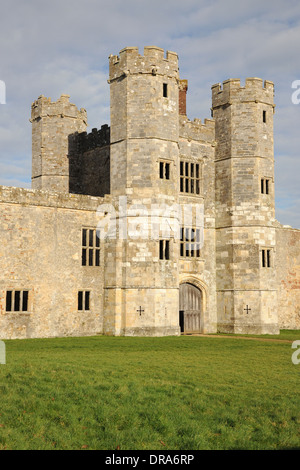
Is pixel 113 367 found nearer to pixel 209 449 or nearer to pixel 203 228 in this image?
pixel 209 449

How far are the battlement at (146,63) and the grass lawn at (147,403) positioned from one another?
15.1 meters

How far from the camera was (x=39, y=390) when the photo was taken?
11.0m

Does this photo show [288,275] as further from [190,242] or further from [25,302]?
[25,302]

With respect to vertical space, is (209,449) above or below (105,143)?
below

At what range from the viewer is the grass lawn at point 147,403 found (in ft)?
27.6

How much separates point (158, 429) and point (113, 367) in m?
4.80

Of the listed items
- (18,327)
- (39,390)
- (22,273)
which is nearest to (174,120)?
(22,273)

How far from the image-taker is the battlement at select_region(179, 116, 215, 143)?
28.5 meters

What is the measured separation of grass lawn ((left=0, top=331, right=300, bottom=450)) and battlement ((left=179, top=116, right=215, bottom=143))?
1570 centimetres

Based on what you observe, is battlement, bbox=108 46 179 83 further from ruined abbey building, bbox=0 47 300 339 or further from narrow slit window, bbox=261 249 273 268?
narrow slit window, bbox=261 249 273 268

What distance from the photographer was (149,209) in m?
24.9

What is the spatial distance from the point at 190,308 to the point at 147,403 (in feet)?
59.3

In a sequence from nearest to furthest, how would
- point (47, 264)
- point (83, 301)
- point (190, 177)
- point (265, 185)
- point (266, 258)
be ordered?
point (47, 264)
point (83, 301)
point (266, 258)
point (190, 177)
point (265, 185)

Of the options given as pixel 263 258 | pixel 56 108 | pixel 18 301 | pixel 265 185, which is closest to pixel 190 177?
pixel 265 185
